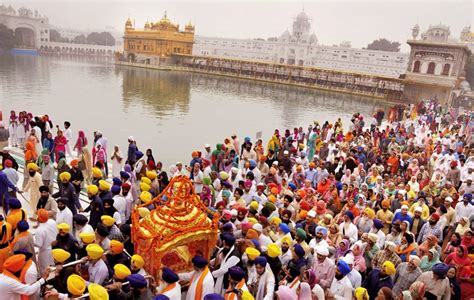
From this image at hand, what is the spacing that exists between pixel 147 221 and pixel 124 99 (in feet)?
70.3

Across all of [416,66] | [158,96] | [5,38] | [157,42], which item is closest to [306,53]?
[157,42]

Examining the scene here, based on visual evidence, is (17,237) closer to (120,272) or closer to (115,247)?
(115,247)

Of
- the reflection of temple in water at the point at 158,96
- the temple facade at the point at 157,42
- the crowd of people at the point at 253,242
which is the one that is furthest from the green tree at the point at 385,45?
the crowd of people at the point at 253,242

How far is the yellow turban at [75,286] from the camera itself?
9.95ft

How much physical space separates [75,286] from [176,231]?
1039 mm

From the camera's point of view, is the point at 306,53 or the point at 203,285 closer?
the point at 203,285

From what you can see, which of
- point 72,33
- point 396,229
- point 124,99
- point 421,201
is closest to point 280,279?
point 396,229

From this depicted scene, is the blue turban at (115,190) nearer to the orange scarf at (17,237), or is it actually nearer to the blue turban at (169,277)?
the orange scarf at (17,237)

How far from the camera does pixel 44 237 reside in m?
4.11

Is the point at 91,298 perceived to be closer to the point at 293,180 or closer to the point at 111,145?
the point at 293,180

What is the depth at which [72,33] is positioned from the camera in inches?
4769

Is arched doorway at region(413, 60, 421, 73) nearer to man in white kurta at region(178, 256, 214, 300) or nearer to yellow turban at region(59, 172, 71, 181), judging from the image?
yellow turban at region(59, 172, 71, 181)

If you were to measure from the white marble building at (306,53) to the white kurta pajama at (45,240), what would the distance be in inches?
2732

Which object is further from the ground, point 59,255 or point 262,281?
point 59,255
